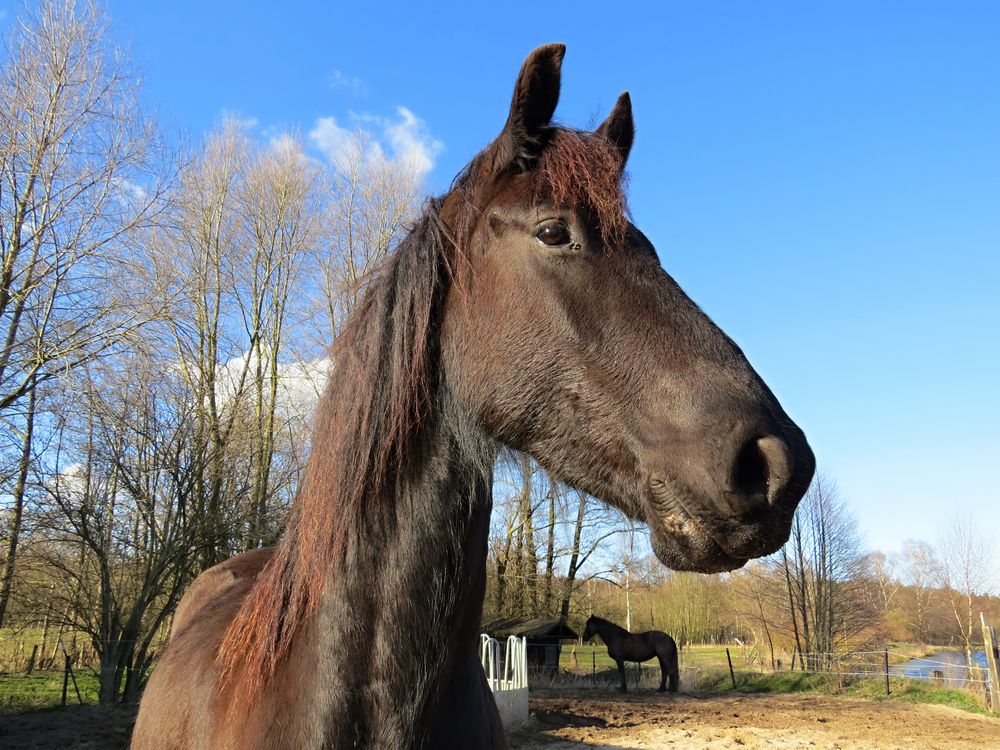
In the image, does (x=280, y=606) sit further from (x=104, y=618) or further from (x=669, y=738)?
(x=104, y=618)

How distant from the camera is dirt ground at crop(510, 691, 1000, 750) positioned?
11.1 metres

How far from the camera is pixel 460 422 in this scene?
5.67 ft

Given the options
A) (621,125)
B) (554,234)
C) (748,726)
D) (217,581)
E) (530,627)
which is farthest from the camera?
(530,627)

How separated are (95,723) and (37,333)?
634 centimetres

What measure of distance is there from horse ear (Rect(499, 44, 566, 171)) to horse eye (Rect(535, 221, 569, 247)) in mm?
226

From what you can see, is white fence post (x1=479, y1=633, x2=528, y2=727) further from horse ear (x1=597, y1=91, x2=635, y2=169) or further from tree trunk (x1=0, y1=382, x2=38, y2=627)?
horse ear (x1=597, y1=91, x2=635, y2=169)

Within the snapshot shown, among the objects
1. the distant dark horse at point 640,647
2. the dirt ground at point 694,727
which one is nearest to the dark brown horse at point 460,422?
the dirt ground at point 694,727

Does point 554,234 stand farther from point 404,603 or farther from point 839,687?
point 839,687

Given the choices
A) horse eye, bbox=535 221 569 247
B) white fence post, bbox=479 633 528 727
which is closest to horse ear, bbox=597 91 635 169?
horse eye, bbox=535 221 569 247

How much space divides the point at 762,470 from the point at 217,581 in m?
3.42

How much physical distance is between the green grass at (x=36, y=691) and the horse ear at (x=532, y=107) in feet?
47.3

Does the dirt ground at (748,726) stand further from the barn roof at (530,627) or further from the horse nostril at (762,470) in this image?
the horse nostril at (762,470)

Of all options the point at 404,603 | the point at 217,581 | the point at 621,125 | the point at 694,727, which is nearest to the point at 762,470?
the point at 404,603

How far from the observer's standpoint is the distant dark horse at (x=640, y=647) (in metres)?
22.2
